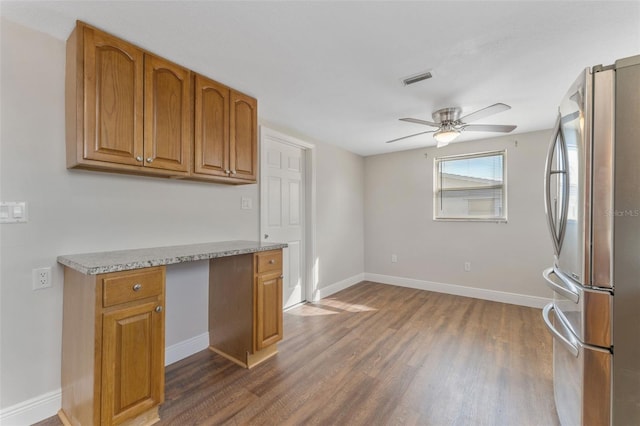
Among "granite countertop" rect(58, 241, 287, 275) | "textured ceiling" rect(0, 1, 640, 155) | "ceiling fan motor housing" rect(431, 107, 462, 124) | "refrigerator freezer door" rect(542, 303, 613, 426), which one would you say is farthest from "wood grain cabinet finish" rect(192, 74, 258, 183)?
"refrigerator freezer door" rect(542, 303, 613, 426)

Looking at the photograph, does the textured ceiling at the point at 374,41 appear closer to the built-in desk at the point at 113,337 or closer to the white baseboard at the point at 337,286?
the built-in desk at the point at 113,337

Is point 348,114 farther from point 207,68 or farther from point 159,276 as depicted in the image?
point 159,276

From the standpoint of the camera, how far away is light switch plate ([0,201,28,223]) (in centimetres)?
145

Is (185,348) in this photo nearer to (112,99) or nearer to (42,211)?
(42,211)

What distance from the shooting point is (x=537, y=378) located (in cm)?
194

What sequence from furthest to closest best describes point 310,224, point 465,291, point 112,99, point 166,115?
point 465,291 < point 310,224 < point 166,115 < point 112,99

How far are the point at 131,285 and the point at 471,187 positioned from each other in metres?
4.10

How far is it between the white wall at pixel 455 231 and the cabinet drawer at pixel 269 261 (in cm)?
274

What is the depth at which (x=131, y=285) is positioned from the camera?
1411 millimetres

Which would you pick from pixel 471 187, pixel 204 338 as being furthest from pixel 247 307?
pixel 471 187

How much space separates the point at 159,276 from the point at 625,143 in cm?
222

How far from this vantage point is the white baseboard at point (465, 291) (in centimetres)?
343

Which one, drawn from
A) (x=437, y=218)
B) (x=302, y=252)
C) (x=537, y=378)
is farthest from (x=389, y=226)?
(x=537, y=378)

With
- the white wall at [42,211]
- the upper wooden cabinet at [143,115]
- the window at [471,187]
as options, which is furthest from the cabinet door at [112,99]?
the window at [471,187]
